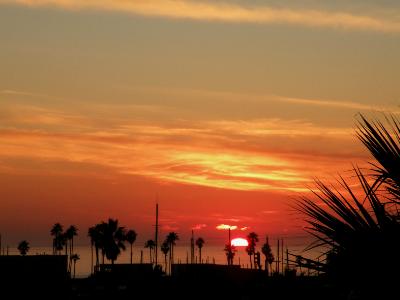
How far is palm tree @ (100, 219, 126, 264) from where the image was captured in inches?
3472

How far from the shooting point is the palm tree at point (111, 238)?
289 feet

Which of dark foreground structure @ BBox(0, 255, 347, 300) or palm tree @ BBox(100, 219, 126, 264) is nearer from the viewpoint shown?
dark foreground structure @ BBox(0, 255, 347, 300)

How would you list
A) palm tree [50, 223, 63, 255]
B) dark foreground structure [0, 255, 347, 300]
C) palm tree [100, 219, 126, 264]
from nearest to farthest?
dark foreground structure [0, 255, 347, 300] < palm tree [100, 219, 126, 264] < palm tree [50, 223, 63, 255]

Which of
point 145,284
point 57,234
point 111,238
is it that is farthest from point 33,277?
point 57,234

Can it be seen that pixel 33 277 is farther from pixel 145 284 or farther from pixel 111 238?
pixel 111 238

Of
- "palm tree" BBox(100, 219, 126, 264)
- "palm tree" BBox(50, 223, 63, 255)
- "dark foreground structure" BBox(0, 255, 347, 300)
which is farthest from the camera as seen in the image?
"palm tree" BBox(50, 223, 63, 255)

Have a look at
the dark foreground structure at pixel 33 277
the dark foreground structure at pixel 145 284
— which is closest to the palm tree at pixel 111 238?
the dark foreground structure at pixel 145 284

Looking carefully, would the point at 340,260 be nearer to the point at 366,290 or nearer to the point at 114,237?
the point at 366,290

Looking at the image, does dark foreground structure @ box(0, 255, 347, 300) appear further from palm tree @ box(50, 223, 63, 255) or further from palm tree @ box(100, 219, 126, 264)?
palm tree @ box(50, 223, 63, 255)

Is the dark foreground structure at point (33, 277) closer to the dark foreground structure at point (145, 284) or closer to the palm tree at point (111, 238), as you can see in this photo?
the dark foreground structure at point (145, 284)

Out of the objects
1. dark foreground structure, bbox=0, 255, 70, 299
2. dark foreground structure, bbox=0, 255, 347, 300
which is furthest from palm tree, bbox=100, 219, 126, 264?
dark foreground structure, bbox=0, 255, 70, 299

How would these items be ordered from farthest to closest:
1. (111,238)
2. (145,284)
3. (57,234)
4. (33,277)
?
1. (57,234)
2. (111,238)
3. (145,284)
4. (33,277)

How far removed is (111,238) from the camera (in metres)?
88.4

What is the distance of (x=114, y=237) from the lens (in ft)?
291
